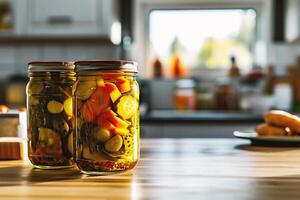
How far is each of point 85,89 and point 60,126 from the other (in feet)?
0.33

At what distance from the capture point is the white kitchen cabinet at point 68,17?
3.08m

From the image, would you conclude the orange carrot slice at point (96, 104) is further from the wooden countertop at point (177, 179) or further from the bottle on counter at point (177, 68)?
the bottle on counter at point (177, 68)

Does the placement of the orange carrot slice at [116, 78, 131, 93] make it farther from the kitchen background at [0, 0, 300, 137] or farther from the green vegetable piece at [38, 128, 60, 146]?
the kitchen background at [0, 0, 300, 137]

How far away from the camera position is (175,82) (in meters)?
3.48

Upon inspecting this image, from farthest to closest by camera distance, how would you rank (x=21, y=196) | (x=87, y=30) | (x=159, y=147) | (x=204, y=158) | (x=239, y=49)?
(x=239, y=49) → (x=87, y=30) → (x=159, y=147) → (x=204, y=158) → (x=21, y=196)

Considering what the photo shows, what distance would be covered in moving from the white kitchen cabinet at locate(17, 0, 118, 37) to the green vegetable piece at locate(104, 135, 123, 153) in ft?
7.81

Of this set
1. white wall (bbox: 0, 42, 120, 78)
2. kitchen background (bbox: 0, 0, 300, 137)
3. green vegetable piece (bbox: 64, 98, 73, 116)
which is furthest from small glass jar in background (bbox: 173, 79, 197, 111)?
green vegetable piece (bbox: 64, 98, 73, 116)

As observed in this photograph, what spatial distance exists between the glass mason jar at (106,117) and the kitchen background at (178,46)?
2.21 meters

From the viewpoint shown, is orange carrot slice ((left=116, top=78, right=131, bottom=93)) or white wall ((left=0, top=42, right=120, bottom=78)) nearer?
orange carrot slice ((left=116, top=78, right=131, bottom=93))

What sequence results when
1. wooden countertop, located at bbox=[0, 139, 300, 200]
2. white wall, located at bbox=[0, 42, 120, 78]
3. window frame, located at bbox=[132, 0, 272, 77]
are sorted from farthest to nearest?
window frame, located at bbox=[132, 0, 272, 77] → white wall, located at bbox=[0, 42, 120, 78] → wooden countertop, located at bbox=[0, 139, 300, 200]

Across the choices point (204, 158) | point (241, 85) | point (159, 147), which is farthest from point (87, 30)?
point (204, 158)

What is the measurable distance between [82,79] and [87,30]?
2377 millimetres

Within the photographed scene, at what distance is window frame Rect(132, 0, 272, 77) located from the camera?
3492 mm

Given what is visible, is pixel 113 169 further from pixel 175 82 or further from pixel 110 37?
pixel 175 82
